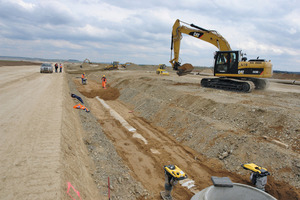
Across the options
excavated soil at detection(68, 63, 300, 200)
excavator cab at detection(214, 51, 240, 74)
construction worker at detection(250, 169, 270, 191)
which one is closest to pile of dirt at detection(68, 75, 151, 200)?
excavated soil at detection(68, 63, 300, 200)

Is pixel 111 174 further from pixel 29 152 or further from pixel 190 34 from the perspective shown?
pixel 190 34

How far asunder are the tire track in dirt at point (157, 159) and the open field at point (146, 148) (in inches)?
1.4

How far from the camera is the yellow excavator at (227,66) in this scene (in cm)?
1355

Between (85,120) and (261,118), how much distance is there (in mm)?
8892

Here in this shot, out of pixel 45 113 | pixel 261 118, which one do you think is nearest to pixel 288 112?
pixel 261 118

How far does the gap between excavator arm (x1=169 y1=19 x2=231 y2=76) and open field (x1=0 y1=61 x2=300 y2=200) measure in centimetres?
490

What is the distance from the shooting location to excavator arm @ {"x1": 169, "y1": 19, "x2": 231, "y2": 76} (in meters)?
15.7

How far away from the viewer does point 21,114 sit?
26.1 feet

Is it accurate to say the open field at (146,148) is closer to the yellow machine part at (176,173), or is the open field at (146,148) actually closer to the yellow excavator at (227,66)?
the yellow machine part at (176,173)

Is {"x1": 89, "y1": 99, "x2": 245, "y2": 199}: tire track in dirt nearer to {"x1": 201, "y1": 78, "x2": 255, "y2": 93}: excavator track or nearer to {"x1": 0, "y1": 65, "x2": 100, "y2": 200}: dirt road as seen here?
{"x1": 0, "y1": 65, "x2": 100, "y2": 200}: dirt road

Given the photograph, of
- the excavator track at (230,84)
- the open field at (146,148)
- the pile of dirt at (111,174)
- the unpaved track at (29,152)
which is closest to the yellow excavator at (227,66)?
the excavator track at (230,84)

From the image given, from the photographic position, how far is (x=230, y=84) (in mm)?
14719

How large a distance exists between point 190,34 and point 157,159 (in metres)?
12.5

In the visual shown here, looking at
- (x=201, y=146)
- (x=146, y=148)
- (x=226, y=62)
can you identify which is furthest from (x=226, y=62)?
(x=146, y=148)
